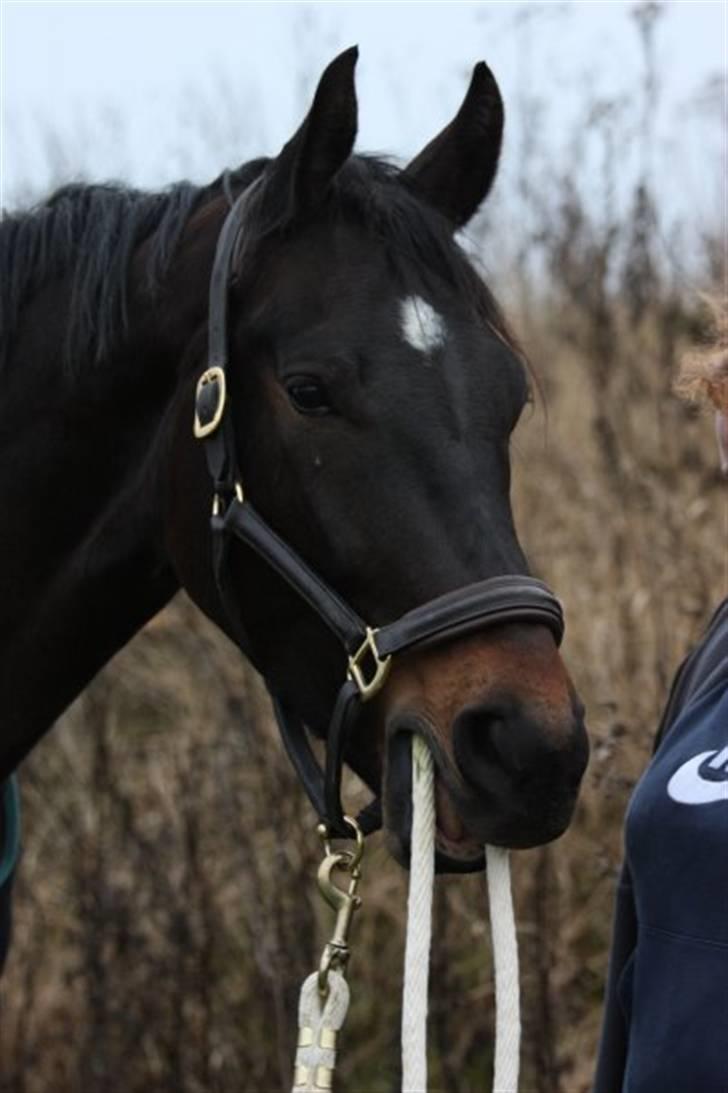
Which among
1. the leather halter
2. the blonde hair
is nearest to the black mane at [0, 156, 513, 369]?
the leather halter

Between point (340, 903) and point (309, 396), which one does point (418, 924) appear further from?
point (309, 396)

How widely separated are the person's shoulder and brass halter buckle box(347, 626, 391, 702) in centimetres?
59

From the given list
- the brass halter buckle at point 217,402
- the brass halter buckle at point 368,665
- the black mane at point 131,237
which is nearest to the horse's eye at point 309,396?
the brass halter buckle at point 217,402

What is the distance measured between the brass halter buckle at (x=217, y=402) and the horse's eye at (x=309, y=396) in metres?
0.12

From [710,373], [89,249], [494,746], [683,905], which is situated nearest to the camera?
[494,746]

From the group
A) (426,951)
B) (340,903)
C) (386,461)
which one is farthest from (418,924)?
(386,461)

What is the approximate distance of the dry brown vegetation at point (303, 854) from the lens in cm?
502

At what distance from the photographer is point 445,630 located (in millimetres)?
2416

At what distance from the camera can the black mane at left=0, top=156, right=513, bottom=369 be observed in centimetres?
276

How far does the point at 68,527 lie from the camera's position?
304 cm

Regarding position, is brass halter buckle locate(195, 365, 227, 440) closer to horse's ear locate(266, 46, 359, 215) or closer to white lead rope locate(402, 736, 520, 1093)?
horse's ear locate(266, 46, 359, 215)

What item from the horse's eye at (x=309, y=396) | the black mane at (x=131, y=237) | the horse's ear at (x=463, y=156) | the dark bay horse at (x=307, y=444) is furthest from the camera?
the horse's ear at (x=463, y=156)

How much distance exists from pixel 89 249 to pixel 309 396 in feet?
2.09

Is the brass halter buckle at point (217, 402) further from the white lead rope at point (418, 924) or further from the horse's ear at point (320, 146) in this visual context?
the white lead rope at point (418, 924)
